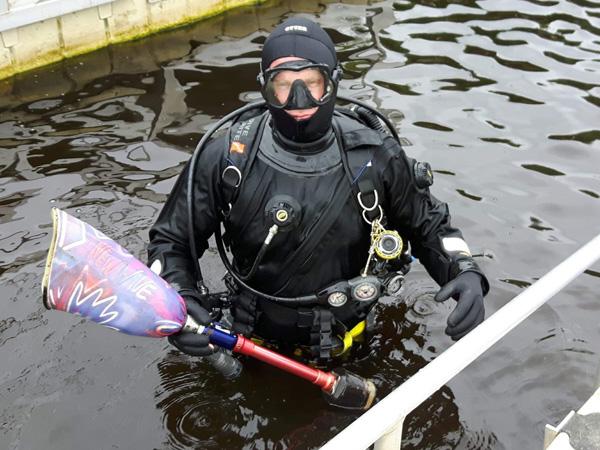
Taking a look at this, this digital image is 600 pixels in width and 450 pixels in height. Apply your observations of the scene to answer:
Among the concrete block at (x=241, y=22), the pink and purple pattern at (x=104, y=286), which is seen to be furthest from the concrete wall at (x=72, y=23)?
the pink and purple pattern at (x=104, y=286)

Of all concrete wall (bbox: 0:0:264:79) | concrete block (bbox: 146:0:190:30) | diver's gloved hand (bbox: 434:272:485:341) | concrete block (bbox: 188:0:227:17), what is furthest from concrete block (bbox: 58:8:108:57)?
diver's gloved hand (bbox: 434:272:485:341)

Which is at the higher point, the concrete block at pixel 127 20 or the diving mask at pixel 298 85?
the diving mask at pixel 298 85

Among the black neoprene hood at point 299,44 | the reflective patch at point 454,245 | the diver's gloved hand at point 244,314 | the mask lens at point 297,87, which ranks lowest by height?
the diver's gloved hand at point 244,314

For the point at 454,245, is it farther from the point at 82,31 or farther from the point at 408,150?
the point at 82,31

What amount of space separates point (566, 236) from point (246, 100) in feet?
11.3

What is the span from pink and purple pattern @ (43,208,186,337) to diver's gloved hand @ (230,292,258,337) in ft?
1.73

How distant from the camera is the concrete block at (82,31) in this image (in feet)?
26.1

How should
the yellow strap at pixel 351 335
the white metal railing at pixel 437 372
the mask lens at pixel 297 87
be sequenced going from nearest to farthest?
the white metal railing at pixel 437 372 < the mask lens at pixel 297 87 < the yellow strap at pixel 351 335

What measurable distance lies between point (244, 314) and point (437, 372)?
166cm

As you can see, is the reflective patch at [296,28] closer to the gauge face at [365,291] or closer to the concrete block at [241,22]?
the gauge face at [365,291]

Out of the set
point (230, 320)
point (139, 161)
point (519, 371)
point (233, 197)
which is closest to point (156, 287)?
point (233, 197)

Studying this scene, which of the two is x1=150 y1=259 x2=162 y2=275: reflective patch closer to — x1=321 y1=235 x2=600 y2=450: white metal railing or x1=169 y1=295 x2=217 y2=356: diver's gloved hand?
x1=169 y1=295 x2=217 y2=356: diver's gloved hand

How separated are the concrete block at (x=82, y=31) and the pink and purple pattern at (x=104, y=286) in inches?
217

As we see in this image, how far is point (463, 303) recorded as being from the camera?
129 inches
